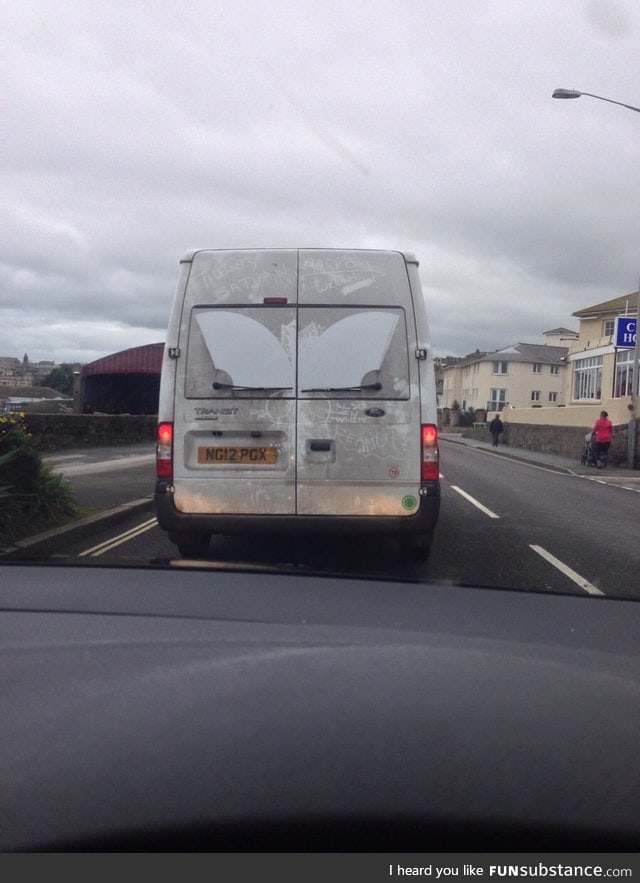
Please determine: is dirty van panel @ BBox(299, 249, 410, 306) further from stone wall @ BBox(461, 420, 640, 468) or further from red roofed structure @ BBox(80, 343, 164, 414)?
red roofed structure @ BBox(80, 343, 164, 414)

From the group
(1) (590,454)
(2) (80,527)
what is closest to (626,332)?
(1) (590,454)

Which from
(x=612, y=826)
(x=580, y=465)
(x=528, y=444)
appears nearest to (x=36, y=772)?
(x=612, y=826)

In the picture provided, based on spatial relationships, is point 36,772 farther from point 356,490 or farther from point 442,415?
point 442,415

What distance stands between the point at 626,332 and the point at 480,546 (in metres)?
17.9

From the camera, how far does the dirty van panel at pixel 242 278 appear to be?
6543mm

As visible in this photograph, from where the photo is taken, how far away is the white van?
648 cm

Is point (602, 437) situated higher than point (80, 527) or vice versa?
point (602, 437)

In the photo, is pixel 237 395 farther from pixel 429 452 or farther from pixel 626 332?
pixel 626 332

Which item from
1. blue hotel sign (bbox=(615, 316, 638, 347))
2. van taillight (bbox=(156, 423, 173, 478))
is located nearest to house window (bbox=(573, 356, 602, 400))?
blue hotel sign (bbox=(615, 316, 638, 347))

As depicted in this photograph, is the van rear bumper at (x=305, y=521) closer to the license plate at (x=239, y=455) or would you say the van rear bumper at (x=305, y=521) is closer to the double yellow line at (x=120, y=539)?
the license plate at (x=239, y=455)

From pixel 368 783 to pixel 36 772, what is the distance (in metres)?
0.74

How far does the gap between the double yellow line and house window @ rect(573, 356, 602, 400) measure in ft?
130

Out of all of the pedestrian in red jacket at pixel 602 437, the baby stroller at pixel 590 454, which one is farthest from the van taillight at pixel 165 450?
the baby stroller at pixel 590 454

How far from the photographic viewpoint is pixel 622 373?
1663 inches
